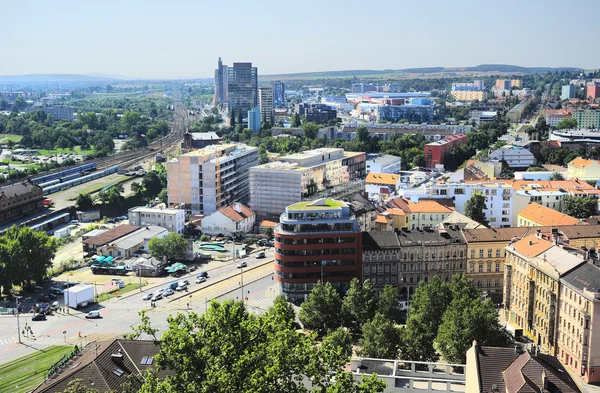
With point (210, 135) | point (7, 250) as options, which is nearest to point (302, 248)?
point (7, 250)

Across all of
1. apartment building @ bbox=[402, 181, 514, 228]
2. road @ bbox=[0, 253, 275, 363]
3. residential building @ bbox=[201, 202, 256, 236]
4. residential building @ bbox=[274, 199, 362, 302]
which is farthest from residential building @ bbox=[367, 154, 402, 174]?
residential building @ bbox=[274, 199, 362, 302]

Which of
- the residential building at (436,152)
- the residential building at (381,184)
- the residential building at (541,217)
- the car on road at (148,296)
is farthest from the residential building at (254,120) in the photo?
the car on road at (148,296)

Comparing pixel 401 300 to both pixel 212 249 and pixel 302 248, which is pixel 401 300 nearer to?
pixel 302 248

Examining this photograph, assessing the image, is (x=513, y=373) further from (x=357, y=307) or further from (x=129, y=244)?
(x=129, y=244)

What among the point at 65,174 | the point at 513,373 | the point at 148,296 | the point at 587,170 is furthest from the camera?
the point at 65,174

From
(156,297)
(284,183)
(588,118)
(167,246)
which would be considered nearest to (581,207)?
(284,183)
